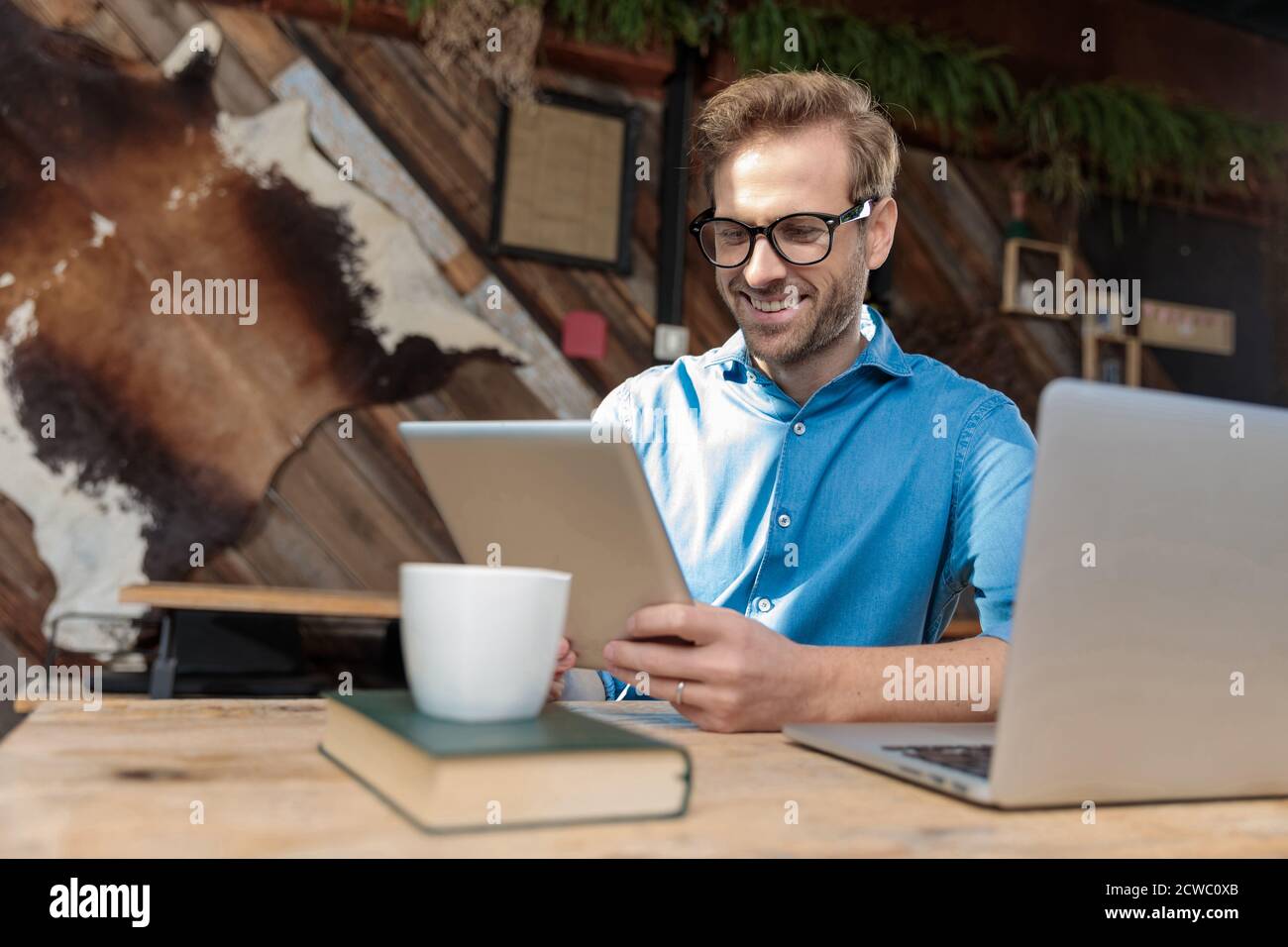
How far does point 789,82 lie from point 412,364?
1.80 meters

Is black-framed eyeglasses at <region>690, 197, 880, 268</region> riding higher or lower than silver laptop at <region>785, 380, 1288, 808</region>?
higher

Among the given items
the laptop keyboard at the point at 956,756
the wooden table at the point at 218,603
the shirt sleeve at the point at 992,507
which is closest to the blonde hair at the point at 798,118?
the shirt sleeve at the point at 992,507

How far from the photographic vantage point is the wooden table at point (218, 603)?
2.45 metres

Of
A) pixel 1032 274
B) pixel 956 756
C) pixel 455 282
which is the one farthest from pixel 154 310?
pixel 1032 274

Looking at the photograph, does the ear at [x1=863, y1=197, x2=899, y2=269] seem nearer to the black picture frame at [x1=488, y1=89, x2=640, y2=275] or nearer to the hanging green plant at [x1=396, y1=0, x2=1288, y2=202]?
the black picture frame at [x1=488, y1=89, x2=640, y2=275]

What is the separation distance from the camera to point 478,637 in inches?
27.2

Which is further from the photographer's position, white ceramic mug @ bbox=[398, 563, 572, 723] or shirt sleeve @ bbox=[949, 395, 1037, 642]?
shirt sleeve @ bbox=[949, 395, 1037, 642]

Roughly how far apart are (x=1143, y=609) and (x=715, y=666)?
391 mm

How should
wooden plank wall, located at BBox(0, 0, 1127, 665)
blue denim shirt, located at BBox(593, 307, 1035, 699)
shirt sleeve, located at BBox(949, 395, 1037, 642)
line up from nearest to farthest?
shirt sleeve, located at BBox(949, 395, 1037, 642) < blue denim shirt, located at BBox(593, 307, 1035, 699) < wooden plank wall, located at BBox(0, 0, 1127, 665)

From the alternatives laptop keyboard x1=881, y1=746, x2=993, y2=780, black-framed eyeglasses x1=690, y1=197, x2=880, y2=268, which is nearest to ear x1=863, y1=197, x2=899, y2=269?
black-framed eyeglasses x1=690, y1=197, x2=880, y2=268

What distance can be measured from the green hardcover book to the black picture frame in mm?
2803

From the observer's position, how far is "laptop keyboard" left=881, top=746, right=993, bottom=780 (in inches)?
29.8
